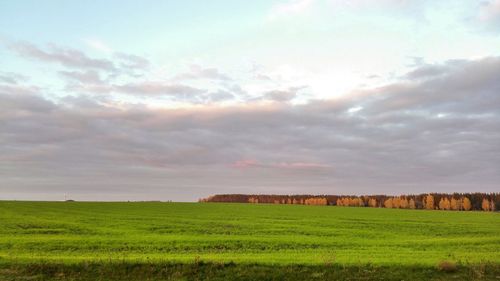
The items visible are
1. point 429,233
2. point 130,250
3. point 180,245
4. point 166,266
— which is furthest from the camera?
point 429,233

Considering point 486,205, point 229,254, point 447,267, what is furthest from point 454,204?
point 447,267

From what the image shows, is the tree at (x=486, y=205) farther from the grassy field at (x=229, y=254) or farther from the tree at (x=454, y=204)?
the grassy field at (x=229, y=254)

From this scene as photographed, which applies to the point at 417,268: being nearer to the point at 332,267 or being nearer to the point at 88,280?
the point at 332,267

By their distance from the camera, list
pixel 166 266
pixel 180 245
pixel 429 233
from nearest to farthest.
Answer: pixel 166 266
pixel 180 245
pixel 429 233

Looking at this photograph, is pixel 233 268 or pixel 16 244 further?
pixel 16 244

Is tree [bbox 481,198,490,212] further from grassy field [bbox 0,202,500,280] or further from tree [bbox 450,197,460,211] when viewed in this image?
grassy field [bbox 0,202,500,280]

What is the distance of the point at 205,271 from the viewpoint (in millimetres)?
21656

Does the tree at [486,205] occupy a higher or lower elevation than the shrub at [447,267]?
lower

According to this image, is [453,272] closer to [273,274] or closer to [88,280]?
[273,274]

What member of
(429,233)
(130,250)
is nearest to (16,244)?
(130,250)

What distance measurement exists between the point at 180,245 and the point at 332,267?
59.8 ft

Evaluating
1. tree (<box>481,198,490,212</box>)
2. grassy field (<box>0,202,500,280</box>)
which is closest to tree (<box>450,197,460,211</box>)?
tree (<box>481,198,490,212</box>)

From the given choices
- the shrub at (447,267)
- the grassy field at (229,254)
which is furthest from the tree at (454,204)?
the shrub at (447,267)

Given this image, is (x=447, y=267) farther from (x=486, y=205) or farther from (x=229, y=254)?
(x=486, y=205)
